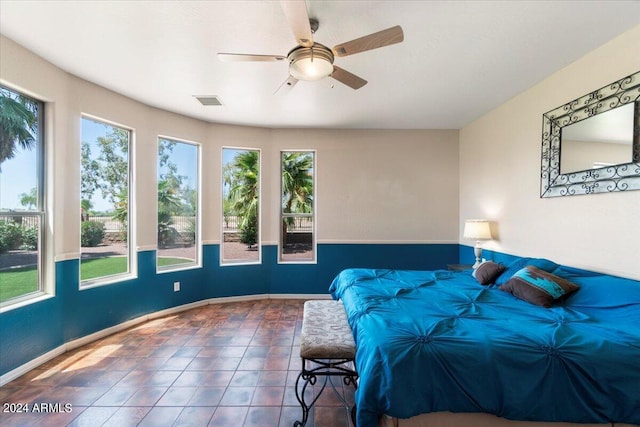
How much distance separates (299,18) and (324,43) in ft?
2.78

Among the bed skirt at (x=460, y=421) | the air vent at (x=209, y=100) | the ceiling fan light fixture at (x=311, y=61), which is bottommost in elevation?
the bed skirt at (x=460, y=421)

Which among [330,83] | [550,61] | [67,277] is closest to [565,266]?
[550,61]

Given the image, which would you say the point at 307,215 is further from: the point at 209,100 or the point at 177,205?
the point at 209,100

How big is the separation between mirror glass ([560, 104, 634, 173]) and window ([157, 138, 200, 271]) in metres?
4.43

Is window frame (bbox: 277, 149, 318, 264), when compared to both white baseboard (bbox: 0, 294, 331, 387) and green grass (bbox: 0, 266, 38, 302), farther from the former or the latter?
green grass (bbox: 0, 266, 38, 302)

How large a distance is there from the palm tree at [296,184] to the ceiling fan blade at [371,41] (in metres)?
2.93

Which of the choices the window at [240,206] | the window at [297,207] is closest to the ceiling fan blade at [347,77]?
the window at [297,207]

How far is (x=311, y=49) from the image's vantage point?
1.80 meters

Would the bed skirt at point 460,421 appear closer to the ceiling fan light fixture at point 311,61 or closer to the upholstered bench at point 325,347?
the upholstered bench at point 325,347

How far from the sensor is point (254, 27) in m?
2.10

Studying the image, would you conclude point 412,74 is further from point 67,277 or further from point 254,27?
point 67,277

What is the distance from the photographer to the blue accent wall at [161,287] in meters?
2.49

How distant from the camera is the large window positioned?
2398 mm

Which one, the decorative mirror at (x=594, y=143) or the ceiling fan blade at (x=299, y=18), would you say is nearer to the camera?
the ceiling fan blade at (x=299, y=18)
